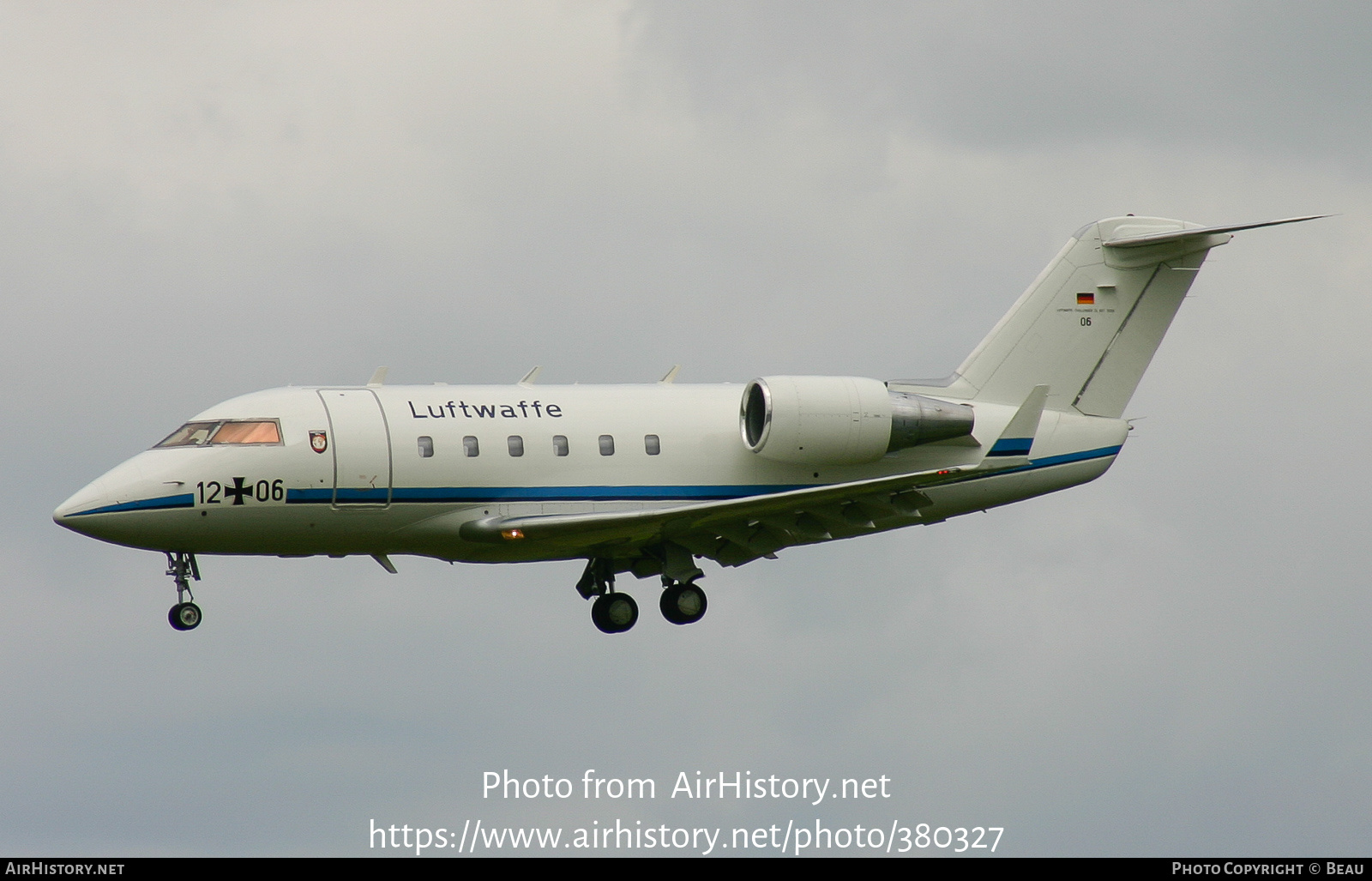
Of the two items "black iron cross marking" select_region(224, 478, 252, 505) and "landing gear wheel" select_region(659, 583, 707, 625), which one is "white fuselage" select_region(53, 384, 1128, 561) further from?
"landing gear wheel" select_region(659, 583, 707, 625)

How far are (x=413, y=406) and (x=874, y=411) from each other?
8.10 metres

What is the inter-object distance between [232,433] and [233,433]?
1cm

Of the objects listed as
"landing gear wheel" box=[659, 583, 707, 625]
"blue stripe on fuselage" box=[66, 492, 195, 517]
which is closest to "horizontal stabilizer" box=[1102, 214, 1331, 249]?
"landing gear wheel" box=[659, 583, 707, 625]

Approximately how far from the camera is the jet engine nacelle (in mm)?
34719

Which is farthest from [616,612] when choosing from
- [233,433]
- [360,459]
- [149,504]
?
[149,504]

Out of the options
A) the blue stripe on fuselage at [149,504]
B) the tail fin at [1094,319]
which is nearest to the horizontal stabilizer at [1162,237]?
the tail fin at [1094,319]

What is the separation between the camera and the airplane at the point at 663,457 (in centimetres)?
3306

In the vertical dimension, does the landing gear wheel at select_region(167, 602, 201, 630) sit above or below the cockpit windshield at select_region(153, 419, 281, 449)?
below

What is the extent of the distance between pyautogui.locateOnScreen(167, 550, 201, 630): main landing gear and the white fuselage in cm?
51

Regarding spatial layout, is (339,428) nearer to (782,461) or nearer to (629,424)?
(629,424)

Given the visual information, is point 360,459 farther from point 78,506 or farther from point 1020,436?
point 1020,436

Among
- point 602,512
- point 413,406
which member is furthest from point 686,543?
point 413,406

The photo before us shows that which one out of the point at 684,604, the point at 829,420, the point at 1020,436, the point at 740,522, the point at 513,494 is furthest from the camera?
the point at 684,604

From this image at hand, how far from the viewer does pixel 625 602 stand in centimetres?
3606
